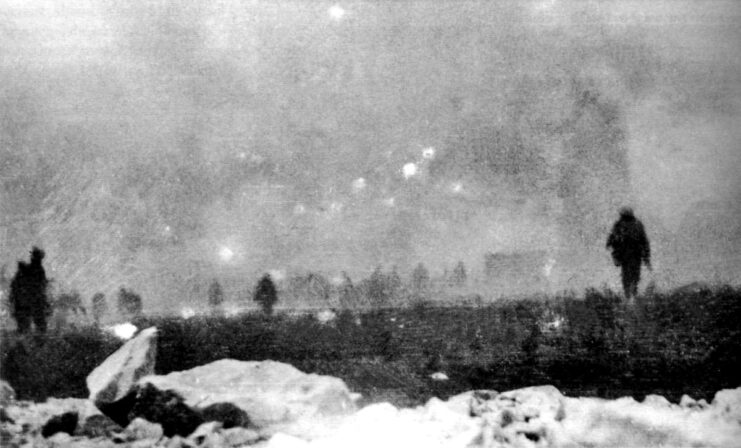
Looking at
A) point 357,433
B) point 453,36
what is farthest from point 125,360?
point 453,36

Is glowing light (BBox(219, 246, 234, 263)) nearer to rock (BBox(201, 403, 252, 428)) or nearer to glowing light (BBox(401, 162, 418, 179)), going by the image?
rock (BBox(201, 403, 252, 428))

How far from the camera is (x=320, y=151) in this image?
4.74 metres

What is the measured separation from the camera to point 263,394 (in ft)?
14.9

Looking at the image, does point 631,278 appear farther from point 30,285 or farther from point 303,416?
point 30,285

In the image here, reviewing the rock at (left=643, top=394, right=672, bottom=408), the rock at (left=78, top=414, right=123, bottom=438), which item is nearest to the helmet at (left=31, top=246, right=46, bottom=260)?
the rock at (left=78, top=414, right=123, bottom=438)

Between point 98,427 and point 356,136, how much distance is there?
321 centimetres

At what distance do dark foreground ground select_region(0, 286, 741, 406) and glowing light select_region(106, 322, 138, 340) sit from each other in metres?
0.08

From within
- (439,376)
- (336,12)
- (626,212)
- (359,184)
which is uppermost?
(336,12)

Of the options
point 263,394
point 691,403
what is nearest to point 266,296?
point 263,394

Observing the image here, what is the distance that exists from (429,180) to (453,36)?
4.07 feet

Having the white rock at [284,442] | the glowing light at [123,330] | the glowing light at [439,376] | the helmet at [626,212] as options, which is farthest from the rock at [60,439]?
the helmet at [626,212]

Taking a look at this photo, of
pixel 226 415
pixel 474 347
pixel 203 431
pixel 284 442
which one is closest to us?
pixel 284 442

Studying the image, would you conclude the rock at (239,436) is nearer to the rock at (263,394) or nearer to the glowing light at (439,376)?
the rock at (263,394)

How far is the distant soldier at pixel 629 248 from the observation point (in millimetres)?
4500
